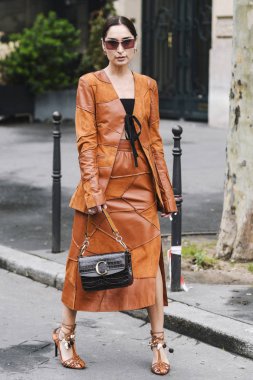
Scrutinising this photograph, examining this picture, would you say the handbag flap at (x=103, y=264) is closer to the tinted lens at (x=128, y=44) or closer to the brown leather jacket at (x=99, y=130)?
the brown leather jacket at (x=99, y=130)

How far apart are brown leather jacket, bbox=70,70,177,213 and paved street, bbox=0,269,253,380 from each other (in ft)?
3.30

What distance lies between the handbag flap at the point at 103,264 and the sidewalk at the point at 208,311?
108 centimetres

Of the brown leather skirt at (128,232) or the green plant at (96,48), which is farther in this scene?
the green plant at (96,48)

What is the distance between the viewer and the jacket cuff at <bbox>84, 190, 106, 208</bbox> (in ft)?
16.9

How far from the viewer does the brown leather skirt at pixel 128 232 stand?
5277mm

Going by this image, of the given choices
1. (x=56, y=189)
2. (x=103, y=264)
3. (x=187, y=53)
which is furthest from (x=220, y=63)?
(x=103, y=264)

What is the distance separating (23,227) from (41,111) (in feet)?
36.5

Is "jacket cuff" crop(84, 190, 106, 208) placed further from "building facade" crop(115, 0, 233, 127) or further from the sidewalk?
"building facade" crop(115, 0, 233, 127)

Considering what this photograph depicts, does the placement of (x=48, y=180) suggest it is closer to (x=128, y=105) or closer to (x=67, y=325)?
(x=67, y=325)

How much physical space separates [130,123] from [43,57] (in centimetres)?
1488

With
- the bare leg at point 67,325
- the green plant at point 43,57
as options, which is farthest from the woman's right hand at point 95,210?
the green plant at point 43,57

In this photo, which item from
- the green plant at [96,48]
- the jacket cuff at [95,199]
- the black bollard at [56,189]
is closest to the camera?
the jacket cuff at [95,199]

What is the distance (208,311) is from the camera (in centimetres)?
633

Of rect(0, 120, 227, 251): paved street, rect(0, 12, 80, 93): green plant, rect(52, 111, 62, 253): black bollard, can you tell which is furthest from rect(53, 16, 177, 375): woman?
rect(0, 12, 80, 93): green plant
